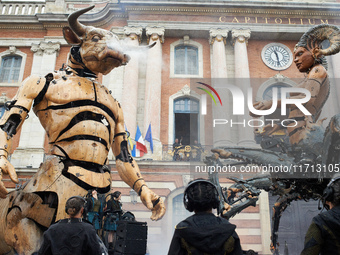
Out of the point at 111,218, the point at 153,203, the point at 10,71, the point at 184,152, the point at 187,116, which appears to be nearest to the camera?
the point at 153,203

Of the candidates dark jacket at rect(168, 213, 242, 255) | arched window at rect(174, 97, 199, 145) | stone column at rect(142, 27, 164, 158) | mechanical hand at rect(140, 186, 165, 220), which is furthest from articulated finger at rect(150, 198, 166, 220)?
arched window at rect(174, 97, 199, 145)

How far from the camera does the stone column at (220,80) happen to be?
1605cm

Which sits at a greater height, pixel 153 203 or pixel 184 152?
pixel 184 152

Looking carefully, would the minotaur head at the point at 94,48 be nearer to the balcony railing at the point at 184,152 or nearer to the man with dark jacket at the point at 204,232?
the man with dark jacket at the point at 204,232

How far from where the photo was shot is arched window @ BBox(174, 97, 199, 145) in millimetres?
17811

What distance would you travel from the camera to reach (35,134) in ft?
54.7

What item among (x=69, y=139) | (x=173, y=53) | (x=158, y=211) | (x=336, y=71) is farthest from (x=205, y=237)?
(x=336, y=71)

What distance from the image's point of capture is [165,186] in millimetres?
14852

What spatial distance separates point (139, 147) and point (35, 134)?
5.88 meters

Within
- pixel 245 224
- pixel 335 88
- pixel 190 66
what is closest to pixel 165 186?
pixel 245 224

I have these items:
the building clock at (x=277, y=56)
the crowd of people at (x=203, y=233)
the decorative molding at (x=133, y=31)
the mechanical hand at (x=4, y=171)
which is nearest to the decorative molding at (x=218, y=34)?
the building clock at (x=277, y=56)

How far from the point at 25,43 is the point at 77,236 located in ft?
64.6

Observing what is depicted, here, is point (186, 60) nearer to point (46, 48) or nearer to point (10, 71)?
point (46, 48)

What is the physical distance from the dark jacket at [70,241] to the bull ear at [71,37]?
2271mm
